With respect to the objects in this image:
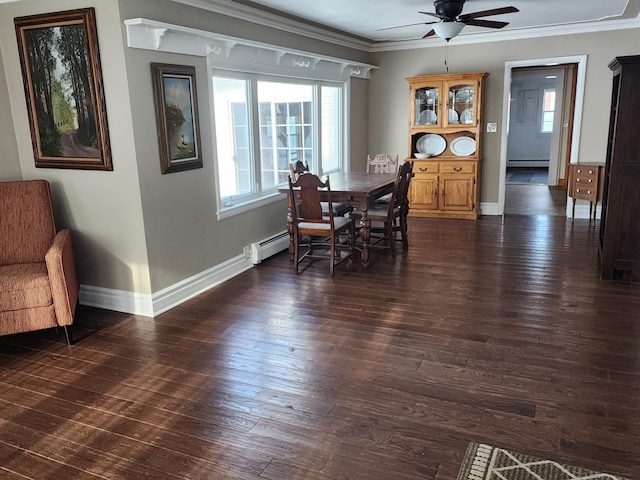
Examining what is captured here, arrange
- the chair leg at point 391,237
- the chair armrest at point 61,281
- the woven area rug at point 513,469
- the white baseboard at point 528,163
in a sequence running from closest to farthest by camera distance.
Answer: the woven area rug at point 513,469, the chair armrest at point 61,281, the chair leg at point 391,237, the white baseboard at point 528,163

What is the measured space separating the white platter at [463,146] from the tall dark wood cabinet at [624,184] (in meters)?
2.66

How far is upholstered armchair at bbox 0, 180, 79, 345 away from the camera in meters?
3.30

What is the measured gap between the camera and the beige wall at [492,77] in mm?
6445

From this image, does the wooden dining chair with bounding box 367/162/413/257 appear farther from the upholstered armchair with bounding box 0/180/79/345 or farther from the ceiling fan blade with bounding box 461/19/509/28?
the upholstered armchair with bounding box 0/180/79/345

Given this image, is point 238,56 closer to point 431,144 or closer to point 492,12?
point 492,12

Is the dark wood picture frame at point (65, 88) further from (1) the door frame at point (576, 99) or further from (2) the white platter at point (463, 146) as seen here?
(1) the door frame at point (576, 99)

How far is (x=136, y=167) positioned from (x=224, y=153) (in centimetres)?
121

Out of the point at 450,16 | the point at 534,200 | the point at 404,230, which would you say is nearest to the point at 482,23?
the point at 450,16

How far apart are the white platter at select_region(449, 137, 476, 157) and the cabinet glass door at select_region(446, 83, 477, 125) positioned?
0.30 m

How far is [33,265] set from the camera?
364 centimetres

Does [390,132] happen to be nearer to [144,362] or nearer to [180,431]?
[144,362]

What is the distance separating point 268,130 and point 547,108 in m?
9.31

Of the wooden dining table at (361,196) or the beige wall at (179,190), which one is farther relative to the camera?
the wooden dining table at (361,196)

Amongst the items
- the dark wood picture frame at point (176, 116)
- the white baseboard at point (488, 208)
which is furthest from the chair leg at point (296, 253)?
the white baseboard at point (488, 208)
